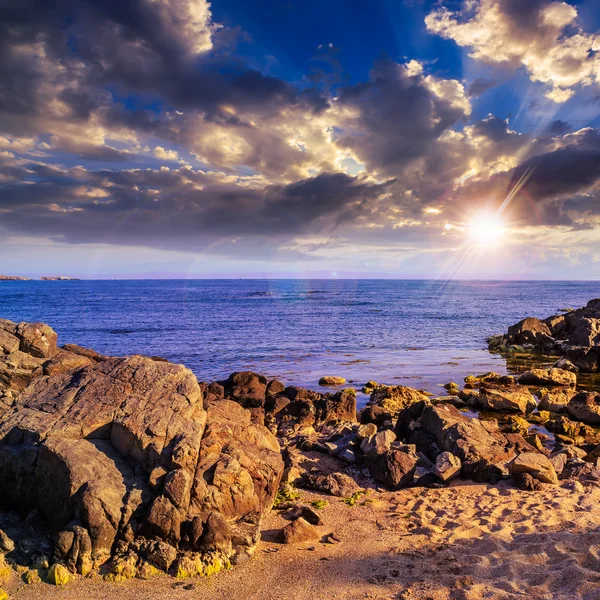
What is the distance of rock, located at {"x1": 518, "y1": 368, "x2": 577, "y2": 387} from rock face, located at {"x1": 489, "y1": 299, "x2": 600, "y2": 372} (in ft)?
12.6

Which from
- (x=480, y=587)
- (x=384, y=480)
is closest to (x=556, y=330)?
(x=384, y=480)

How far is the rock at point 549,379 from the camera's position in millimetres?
24109

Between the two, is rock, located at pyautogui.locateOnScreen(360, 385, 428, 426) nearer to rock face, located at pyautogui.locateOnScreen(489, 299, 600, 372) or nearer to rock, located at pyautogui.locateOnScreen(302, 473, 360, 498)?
rock, located at pyautogui.locateOnScreen(302, 473, 360, 498)

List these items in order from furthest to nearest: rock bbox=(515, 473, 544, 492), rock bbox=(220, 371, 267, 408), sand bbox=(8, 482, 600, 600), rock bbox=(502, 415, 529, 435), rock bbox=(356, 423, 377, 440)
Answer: rock bbox=(220, 371, 267, 408), rock bbox=(502, 415, 529, 435), rock bbox=(356, 423, 377, 440), rock bbox=(515, 473, 544, 492), sand bbox=(8, 482, 600, 600)

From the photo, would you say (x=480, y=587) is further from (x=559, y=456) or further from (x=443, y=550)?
(x=559, y=456)

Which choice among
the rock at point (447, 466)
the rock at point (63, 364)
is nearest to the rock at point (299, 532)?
the rock at point (447, 466)

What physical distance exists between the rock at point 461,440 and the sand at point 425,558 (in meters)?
1.01

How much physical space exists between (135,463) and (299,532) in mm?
3351

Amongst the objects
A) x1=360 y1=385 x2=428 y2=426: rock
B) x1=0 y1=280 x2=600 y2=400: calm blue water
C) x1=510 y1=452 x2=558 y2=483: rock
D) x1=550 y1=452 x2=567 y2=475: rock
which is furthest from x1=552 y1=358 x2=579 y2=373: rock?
x1=510 y1=452 x2=558 y2=483: rock

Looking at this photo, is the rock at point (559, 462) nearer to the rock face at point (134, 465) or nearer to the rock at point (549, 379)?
the rock face at point (134, 465)

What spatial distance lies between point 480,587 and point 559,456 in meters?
6.51

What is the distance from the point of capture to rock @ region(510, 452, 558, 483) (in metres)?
11.4

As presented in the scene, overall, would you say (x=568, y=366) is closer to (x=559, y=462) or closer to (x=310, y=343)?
(x=559, y=462)

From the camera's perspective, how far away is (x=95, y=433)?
9.45m
